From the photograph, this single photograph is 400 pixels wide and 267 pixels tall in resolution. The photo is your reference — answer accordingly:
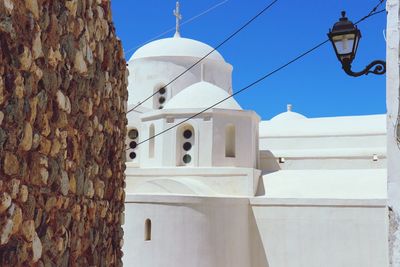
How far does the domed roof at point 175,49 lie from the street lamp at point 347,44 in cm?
1383

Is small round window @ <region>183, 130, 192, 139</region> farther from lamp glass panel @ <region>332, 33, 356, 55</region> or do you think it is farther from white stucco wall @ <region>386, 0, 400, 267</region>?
white stucco wall @ <region>386, 0, 400, 267</region>

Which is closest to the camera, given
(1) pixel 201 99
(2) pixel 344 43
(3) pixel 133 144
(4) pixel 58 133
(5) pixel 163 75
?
(4) pixel 58 133

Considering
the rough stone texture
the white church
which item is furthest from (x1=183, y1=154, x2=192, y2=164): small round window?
the rough stone texture

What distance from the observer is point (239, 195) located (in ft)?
42.1

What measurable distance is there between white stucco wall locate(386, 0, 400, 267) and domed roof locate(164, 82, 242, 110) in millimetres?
9813

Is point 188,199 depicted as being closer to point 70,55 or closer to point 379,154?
point 379,154

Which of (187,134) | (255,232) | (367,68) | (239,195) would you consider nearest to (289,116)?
(187,134)

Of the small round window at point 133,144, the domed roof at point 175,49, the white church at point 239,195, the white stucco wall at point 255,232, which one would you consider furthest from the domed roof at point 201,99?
the domed roof at point 175,49

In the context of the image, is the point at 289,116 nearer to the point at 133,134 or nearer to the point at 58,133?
the point at 133,134

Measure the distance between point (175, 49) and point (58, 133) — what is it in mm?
16173

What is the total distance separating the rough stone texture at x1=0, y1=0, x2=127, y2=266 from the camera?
1796 millimetres

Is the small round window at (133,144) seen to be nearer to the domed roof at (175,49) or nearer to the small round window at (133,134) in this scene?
the small round window at (133,134)

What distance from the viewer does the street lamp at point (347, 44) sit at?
14.0 feet

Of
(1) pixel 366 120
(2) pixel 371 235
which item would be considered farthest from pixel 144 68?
(2) pixel 371 235
